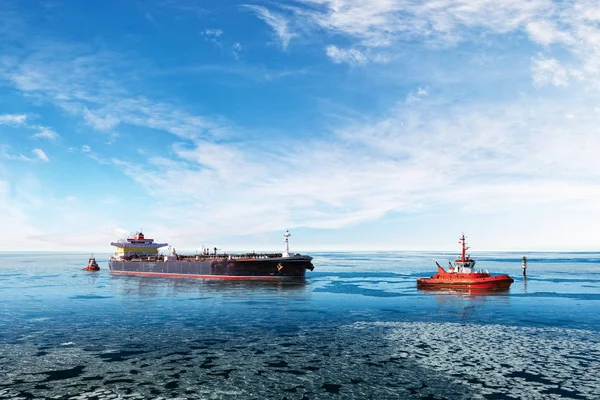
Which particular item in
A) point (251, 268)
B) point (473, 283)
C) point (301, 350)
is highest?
point (251, 268)

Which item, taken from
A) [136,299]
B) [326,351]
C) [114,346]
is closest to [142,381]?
[114,346]

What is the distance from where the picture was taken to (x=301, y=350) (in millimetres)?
26375

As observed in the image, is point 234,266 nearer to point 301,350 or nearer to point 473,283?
point 473,283

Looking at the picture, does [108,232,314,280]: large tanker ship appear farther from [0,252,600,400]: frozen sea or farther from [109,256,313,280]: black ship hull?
[0,252,600,400]: frozen sea

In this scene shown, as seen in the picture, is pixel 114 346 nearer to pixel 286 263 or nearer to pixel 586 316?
pixel 586 316

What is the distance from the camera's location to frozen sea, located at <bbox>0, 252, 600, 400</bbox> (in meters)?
19.0

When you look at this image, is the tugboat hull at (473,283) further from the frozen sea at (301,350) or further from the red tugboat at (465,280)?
the frozen sea at (301,350)

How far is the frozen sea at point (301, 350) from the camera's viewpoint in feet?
62.3

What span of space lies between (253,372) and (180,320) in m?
18.5

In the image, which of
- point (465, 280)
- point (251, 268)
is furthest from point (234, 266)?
point (465, 280)

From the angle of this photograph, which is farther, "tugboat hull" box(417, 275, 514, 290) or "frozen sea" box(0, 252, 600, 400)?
"tugboat hull" box(417, 275, 514, 290)

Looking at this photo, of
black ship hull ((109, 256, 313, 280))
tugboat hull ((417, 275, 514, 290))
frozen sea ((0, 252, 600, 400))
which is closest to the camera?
frozen sea ((0, 252, 600, 400))

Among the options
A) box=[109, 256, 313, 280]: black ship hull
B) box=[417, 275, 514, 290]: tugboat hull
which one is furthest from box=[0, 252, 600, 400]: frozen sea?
box=[109, 256, 313, 280]: black ship hull

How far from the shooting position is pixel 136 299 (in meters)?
55.3
